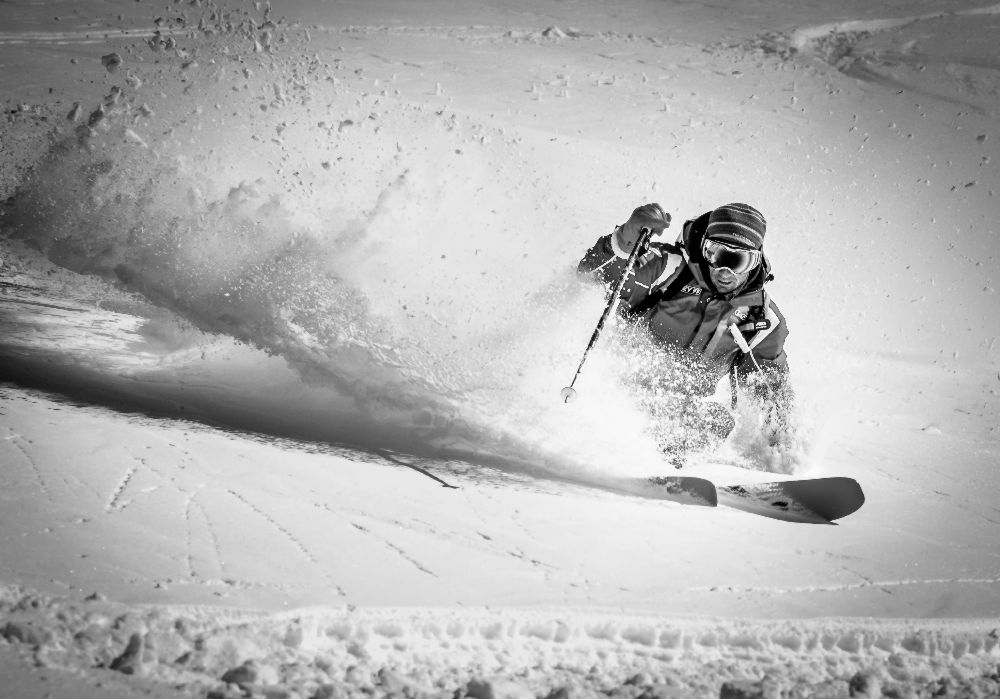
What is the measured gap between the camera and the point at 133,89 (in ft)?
35.3

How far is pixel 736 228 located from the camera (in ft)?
13.9

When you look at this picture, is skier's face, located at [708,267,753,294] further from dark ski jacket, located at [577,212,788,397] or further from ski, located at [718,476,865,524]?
ski, located at [718,476,865,524]

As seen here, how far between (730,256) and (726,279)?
0.14m

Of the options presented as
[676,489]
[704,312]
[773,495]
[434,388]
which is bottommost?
[676,489]

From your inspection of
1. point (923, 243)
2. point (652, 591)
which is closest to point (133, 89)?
point (652, 591)

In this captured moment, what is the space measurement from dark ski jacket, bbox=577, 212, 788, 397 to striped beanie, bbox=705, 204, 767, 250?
11 cm

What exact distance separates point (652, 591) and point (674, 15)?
643 inches

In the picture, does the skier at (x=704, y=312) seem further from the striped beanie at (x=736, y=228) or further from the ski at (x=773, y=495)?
the ski at (x=773, y=495)

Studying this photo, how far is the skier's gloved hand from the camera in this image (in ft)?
15.1

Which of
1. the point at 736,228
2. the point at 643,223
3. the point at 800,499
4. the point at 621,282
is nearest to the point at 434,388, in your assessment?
the point at 621,282

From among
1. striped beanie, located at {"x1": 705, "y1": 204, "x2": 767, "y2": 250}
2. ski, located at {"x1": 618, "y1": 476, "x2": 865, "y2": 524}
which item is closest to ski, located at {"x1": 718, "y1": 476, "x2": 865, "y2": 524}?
ski, located at {"x1": 618, "y1": 476, "x2": 865, "y2": 524}

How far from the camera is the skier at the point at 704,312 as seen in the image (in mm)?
4332

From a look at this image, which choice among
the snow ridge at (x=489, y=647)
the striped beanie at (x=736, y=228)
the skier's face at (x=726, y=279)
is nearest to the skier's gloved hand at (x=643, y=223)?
the striped beanie at (x=736, y=228)

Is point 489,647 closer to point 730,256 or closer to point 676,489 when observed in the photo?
point 676,489
